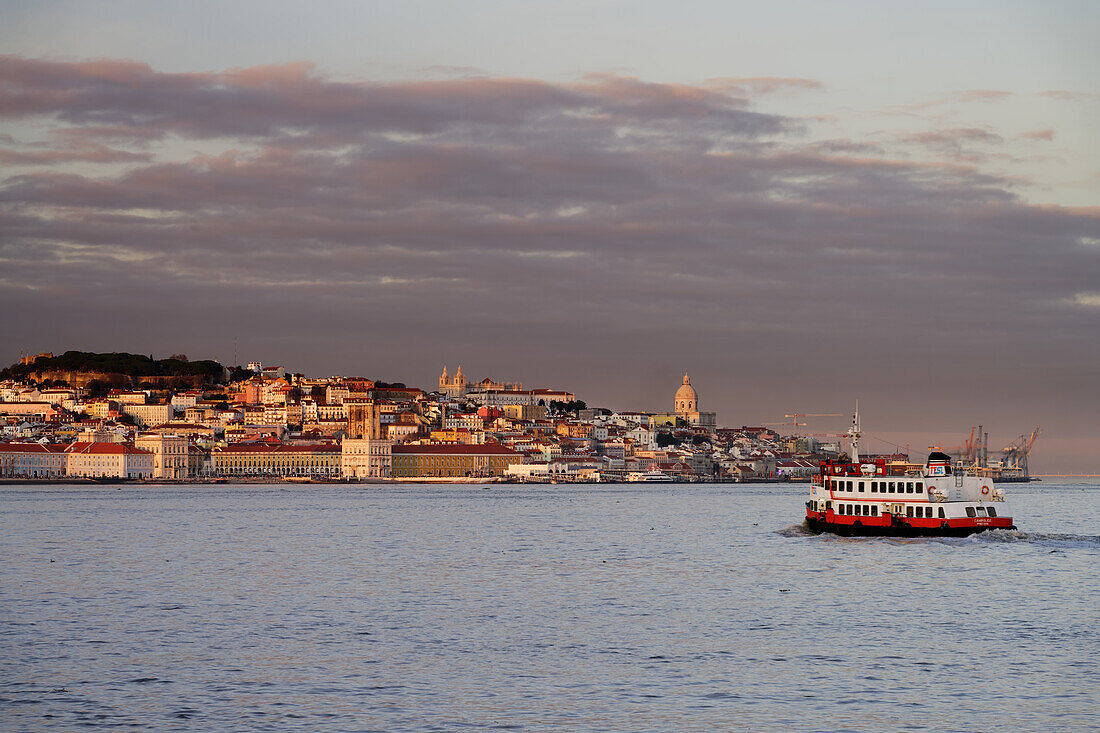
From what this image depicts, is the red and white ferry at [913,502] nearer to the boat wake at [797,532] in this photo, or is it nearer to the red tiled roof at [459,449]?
the boat wake at [797,532]

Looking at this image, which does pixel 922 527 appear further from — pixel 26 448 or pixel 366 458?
pixel 26 448

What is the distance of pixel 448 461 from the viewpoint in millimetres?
170500

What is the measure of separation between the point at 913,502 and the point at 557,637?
22.3 metres

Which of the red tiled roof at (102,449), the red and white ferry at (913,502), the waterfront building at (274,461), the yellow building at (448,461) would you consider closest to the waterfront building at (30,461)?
the red tiled roof at (102,449)

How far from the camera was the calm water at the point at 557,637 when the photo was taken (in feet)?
53.2

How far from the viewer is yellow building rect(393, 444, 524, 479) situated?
557 feet

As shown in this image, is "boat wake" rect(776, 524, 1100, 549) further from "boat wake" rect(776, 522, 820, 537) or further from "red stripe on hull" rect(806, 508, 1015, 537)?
"boat wake" rect(776, 522, 820, 537)

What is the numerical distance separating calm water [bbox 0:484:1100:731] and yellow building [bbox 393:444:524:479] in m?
127

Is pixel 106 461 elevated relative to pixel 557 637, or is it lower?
lower

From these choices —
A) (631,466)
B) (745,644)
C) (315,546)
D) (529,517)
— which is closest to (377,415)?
(631,466)

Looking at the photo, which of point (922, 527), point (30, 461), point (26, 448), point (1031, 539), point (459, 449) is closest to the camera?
point (922, 527)

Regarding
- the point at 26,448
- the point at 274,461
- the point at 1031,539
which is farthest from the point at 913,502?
the point at 274,461

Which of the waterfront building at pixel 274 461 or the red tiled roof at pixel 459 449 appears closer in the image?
the waterfront building at pixel 274 461

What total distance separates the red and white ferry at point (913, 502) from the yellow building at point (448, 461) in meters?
127
